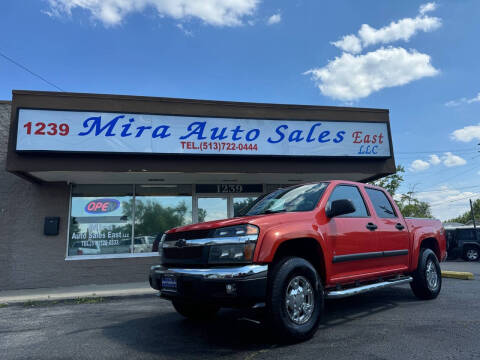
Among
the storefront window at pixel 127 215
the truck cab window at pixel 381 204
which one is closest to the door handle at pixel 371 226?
the truck cab window at pixel 381 204

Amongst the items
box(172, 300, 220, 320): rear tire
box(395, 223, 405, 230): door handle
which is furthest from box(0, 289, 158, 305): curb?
box(395, 223, 405, 230): door handle

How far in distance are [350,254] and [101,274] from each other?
752 cm

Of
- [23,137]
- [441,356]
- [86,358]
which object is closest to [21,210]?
[23,137]

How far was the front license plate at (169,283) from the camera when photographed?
3.76 m

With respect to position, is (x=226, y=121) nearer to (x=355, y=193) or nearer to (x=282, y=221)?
(x=355, y=193)

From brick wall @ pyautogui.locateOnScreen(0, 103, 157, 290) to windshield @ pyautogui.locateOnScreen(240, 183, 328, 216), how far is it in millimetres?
6087

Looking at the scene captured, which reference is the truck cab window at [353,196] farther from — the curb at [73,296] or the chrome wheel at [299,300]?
the curb at [73,296]

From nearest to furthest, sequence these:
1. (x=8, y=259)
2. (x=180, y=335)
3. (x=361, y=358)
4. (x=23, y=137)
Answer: (x=361, y=358), (x=180, y=335), (x=23, y=137), (x=8, y=259)

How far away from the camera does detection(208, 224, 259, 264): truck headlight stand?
3.48 m

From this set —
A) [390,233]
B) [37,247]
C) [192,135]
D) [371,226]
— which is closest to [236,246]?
[371,226]

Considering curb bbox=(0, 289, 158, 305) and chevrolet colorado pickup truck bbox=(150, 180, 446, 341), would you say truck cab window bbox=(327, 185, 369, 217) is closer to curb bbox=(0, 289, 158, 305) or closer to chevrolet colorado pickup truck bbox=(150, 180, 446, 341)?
chevrolet colorado pickup truck bbox=(150, 180, 446, 341)

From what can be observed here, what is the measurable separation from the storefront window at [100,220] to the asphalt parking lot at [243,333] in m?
3.53

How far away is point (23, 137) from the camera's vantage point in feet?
26.1

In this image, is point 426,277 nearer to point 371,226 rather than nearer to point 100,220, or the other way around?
point 371,226
